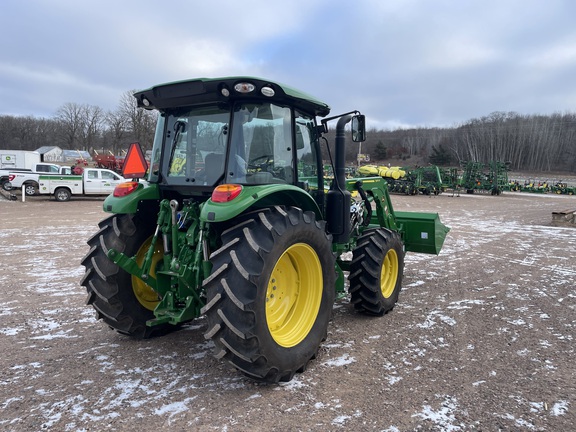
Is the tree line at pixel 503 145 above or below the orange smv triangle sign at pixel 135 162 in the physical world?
above

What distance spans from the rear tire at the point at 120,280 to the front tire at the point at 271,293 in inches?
52.5

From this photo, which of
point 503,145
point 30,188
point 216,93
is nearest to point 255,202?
point 216,93

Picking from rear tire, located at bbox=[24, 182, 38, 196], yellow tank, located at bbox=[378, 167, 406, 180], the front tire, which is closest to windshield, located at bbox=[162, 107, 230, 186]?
the front tire

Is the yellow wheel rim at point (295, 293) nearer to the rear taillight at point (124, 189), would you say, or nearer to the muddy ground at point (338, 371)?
the muddy ground at point (338, 371)

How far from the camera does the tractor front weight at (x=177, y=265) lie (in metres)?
3.69

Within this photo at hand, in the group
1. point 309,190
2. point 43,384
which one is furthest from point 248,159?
point 43,384

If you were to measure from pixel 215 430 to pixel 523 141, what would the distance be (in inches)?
3395

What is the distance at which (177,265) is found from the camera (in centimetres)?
383

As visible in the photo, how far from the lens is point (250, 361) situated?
318 cm

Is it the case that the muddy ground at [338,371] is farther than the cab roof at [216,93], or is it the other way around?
the cab roof at [216,93]

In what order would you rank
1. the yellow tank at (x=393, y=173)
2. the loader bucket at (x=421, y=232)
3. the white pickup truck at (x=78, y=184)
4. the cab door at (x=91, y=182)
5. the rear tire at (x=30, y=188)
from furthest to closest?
the yellow tank at (x=393, y=173), the rear tire at (x=30, y=188), the cab door at (x=91, y=182), the white pickup truck at (x=78, y=184), the loader bucket at (x=421, y=232)

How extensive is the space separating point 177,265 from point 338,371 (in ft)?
5.77

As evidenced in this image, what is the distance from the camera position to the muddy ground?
9.98ft

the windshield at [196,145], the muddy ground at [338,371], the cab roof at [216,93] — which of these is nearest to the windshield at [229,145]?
the windshield at [196,145]
